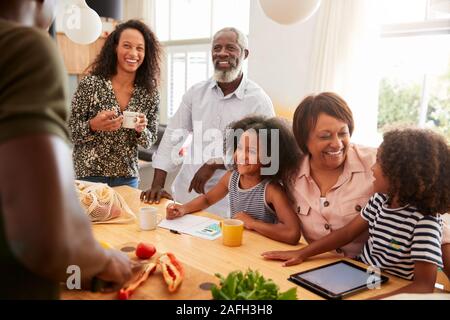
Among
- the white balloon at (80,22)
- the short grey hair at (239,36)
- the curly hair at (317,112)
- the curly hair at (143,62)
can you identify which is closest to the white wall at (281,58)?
the short grey hair at (239,36)

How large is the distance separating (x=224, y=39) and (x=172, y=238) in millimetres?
1457

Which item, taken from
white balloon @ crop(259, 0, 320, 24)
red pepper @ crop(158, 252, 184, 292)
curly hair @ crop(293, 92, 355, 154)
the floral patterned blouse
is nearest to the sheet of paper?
red pepper @ crop(158, 252, 184, 292)

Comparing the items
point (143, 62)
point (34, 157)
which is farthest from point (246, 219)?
point (34, 157)

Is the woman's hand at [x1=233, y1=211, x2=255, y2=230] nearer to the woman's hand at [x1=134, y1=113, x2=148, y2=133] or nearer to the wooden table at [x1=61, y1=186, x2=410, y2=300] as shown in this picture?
the wooden table at [x1=61, y1=186, x2=410, y2=300]

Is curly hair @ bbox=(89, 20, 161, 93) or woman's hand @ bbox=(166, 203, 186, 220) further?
curly hair @ bbox=(89, 20, 161, 93)

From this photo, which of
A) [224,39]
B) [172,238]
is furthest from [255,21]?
[172,238]

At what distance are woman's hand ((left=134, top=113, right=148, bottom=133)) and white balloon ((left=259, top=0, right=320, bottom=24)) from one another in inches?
38.4

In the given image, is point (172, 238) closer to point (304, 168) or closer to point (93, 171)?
point (304, 168)

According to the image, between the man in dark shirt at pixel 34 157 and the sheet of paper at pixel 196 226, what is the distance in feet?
3.94

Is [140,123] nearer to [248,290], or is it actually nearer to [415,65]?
[248,290]

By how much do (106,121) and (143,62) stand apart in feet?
1.83

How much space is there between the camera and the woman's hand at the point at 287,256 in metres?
1.54

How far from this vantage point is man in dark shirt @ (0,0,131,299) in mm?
561
